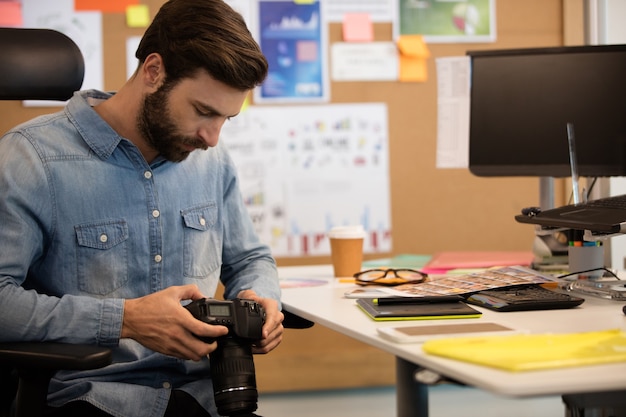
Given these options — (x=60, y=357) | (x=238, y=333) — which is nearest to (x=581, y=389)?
(x=238, y=333)

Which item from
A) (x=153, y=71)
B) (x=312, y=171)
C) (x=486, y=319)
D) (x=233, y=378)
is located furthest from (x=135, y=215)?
(x=312, y=171)

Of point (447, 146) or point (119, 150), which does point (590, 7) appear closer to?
point (447, 146)

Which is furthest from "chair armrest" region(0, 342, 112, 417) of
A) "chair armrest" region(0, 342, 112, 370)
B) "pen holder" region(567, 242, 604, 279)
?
"pen holder" region(567, 242, 604, 279)

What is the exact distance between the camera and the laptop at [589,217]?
51.8 inches

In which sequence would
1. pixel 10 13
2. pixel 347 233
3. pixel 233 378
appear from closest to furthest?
1. pixel 233 378
2. pixel 347 233
3. pixel 10 13

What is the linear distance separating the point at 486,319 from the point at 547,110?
0.77 meters

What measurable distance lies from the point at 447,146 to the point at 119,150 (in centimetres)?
164

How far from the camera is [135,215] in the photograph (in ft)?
4.43

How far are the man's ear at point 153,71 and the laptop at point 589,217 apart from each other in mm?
740

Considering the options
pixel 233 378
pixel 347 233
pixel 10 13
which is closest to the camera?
pixel 233 378

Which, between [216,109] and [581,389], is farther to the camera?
[216,109]

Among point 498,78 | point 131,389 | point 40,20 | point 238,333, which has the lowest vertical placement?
point 131,389

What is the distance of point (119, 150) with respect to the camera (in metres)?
1.36

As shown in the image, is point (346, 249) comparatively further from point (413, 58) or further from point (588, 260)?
point (413, 58)
